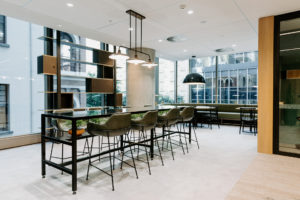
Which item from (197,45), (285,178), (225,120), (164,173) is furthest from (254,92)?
(164,173)

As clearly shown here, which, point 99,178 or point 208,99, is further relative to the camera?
point 208,99

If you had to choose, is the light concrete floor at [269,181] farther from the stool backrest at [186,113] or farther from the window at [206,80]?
the window at [206,80]

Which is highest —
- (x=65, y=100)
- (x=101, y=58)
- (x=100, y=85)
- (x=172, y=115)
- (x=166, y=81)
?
(x=101, y=58)

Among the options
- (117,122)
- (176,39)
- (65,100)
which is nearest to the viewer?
(117,122)

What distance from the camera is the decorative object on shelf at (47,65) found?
4.67 metres

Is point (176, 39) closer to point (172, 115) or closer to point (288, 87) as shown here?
point (172, 115)

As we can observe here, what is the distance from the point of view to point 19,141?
470 centimetres

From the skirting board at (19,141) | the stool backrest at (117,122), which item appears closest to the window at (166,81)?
the skirting board at (19,141)

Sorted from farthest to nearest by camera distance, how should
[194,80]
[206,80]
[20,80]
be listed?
[206,80] < [194,80] < [20,80]

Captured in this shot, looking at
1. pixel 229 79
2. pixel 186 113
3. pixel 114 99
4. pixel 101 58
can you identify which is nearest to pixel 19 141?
pixel 114 99

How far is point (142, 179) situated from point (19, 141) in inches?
145

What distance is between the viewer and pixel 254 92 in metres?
8.71

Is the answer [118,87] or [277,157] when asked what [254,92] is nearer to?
[277,157]

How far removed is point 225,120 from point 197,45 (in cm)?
366
